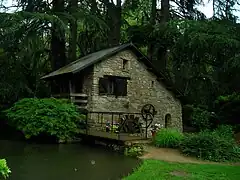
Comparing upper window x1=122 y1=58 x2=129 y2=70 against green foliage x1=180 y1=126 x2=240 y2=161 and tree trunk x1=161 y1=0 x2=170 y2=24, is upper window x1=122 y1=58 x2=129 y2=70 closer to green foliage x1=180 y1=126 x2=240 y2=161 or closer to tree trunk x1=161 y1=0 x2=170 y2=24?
Answer: tree trunk x1=161 y1=0 x2=170 y2=24

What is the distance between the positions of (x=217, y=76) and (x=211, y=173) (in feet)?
50.9

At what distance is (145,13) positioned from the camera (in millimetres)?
25797

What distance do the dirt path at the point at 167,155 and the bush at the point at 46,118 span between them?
163 inches

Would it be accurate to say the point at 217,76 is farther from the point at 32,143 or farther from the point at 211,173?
the point at 211,173

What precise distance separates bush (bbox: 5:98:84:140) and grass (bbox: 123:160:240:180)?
593cm

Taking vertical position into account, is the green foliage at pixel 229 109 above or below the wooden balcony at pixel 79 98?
below

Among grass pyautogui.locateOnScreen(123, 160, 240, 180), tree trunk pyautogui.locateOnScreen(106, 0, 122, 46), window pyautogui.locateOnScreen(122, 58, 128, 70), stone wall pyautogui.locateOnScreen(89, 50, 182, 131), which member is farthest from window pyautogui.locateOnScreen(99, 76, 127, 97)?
grass pyautogui.locateOnScreen(123, 160, 240, 180)

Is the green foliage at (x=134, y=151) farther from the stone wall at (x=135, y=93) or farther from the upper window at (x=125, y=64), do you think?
the upper window at (x=125, y=64)

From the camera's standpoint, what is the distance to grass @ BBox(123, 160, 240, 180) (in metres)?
7.55

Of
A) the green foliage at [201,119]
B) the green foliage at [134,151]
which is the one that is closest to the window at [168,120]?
the green foliage at [201,119]

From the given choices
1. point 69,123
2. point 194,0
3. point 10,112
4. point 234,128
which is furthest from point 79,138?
point 194,0

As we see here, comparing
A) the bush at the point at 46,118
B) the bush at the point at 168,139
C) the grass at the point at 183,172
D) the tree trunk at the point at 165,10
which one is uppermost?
the tree trunk at the point at 165,10

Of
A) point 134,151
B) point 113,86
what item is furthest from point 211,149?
point 113,86

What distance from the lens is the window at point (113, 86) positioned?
57.7 ft
